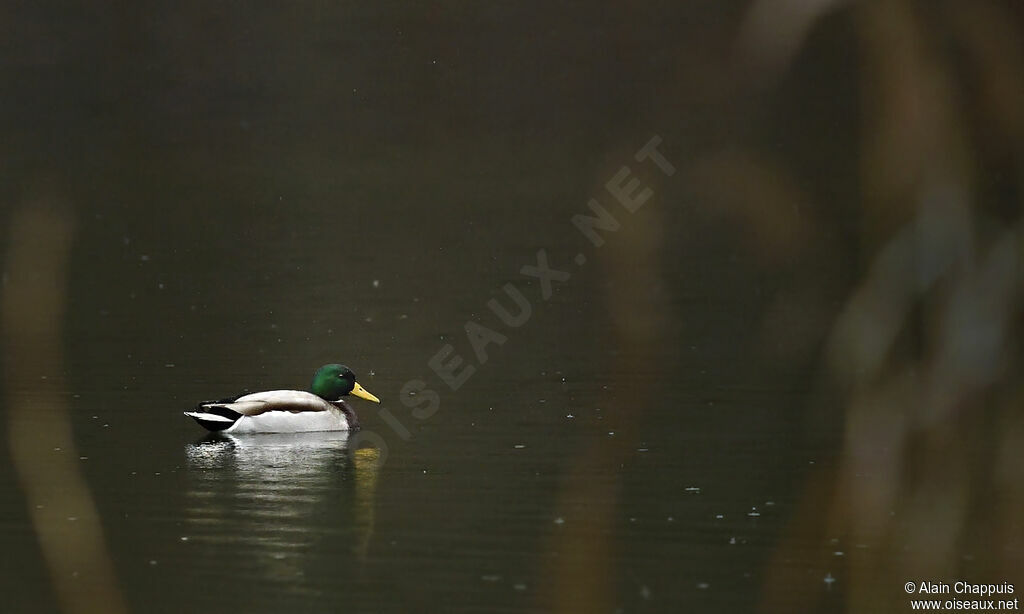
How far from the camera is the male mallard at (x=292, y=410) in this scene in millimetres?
11086

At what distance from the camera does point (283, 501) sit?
29.9 feet

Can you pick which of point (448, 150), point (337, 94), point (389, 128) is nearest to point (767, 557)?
point (448, 150)

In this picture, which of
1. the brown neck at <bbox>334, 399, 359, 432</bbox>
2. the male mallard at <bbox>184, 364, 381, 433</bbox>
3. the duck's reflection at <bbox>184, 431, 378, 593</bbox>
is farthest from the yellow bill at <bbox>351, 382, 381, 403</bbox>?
the duck's reflection at <bbox>184, 431, 378, 593</bbox>

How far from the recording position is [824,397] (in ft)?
36.3

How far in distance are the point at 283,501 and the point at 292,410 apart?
2330 mm

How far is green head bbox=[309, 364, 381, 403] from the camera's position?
38.4 ft

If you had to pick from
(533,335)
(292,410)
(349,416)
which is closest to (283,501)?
(292,410)

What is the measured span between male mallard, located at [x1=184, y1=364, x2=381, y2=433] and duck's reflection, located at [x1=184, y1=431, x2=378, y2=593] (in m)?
0.07

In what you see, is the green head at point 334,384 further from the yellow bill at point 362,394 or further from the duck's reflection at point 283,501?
the duck's reflection at point 283,501

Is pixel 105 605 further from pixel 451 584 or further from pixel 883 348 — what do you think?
pixel 883 348

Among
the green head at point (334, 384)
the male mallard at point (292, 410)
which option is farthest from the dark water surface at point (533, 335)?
the green head at point (334, 384)

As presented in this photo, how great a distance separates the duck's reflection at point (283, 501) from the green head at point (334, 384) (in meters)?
0.35

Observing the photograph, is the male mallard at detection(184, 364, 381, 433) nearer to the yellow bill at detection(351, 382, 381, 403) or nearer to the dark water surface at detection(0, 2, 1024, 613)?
the yellow bill at detection(351, 382, 381, 403)

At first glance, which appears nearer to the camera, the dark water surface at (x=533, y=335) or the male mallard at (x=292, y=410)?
the dark water surface at (x=533, y=335)
